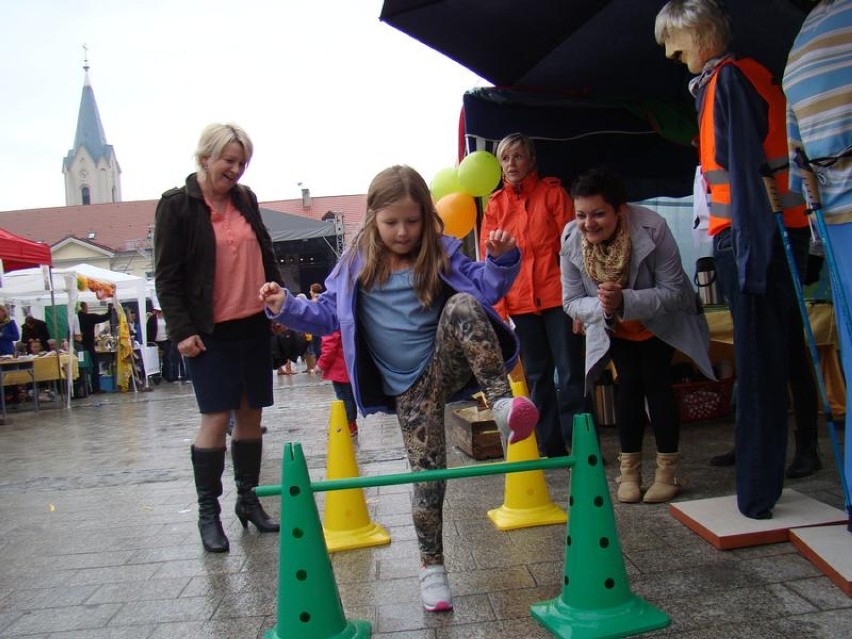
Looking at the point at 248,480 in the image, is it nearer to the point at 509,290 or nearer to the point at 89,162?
the point at 509,290

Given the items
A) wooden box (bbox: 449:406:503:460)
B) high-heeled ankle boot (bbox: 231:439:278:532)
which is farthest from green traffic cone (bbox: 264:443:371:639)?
wooden box (bbox: 449:406:503:460)

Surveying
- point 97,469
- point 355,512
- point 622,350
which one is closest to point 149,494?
point 97,469

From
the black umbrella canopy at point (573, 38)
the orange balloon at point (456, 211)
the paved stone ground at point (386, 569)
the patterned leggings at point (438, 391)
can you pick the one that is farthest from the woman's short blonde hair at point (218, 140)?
the orange balloon at point (456, 211)

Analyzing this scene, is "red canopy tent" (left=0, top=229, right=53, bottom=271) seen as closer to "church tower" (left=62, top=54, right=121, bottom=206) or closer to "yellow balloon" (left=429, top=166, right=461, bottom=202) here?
"yellow balloon" (left=429, top=166, right=461, bottom=202)

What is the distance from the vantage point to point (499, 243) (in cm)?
258

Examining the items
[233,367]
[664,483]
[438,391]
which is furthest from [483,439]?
[438,391]

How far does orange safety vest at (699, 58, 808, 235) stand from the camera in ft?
9.63

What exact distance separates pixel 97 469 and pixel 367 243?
448 cm

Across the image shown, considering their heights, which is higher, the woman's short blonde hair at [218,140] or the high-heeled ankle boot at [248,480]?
the woman's short blonde hair at [218,140]

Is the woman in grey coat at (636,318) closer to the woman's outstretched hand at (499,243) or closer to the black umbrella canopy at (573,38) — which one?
the woman's outstretched hand at (499,243)

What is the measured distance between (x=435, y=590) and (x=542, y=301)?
2223 millimetres

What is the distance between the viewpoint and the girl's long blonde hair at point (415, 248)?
2668 mm

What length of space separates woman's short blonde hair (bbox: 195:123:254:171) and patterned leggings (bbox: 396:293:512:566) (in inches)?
59.1

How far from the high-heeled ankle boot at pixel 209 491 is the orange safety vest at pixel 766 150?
2.58 meters
